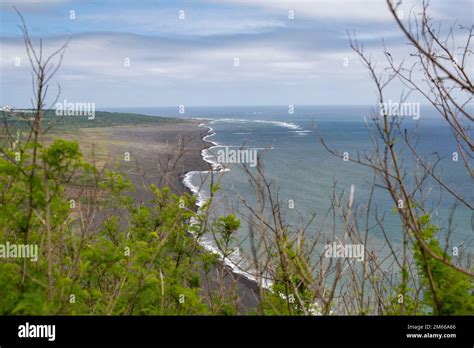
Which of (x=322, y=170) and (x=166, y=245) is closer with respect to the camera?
(x=166, y=245)

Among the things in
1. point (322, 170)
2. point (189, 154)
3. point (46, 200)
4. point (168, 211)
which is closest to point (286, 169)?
point (322, 170)

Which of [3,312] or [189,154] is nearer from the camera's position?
[3,312]

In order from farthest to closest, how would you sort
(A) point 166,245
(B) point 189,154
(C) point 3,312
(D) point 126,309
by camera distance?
(B) point 189,154, (A) point 166,245, (D) point 126,309, (C) point 3,312

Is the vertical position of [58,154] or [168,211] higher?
[58,154]
